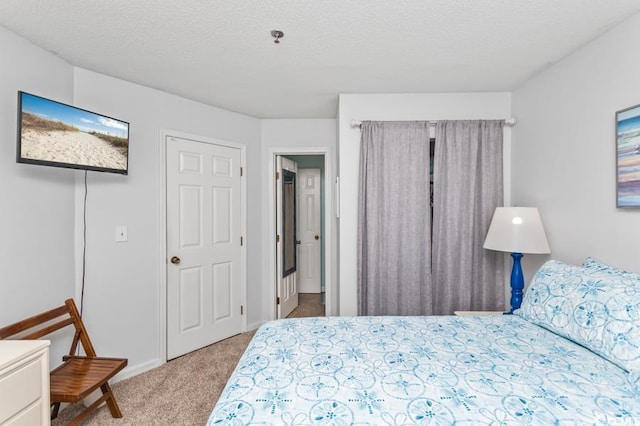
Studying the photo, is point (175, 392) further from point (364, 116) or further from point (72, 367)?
point (364, 116)

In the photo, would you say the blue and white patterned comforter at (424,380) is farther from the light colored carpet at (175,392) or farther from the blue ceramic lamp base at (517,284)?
the light colored carpet at (175,392)

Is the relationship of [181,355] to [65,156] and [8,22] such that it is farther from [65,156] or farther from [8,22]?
[8,22]

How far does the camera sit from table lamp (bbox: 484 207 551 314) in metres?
2.21

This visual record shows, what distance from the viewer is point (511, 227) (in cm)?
227

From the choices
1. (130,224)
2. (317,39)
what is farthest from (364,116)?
(130,224)

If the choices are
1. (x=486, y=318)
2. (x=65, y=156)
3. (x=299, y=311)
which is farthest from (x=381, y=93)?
(x=299, y=311)

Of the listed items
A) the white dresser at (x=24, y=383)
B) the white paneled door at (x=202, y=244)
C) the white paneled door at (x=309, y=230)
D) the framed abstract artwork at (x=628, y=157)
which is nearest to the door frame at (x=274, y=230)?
the white paneled door at (x=202, y=244)

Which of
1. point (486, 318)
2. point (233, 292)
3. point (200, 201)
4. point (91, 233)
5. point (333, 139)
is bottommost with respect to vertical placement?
point (233, 292)

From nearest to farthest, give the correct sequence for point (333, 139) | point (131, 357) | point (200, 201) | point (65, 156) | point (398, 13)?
point (398, 13)
point (65, 156)
point (131, 357)
point (200, 201)
point (333, 139)

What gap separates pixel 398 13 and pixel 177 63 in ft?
5.11

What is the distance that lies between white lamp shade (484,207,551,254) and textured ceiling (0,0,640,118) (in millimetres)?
1093

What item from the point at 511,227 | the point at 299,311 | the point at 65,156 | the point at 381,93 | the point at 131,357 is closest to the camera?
the point at 65,156

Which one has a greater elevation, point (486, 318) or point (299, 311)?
point (486, 318)

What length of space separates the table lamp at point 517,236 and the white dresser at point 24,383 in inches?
110
